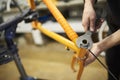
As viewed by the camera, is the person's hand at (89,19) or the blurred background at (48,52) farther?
the blurred background at (48,52)

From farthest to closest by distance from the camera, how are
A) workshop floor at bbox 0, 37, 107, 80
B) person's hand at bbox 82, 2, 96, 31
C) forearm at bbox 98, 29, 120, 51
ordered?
workshop floor at bbox 0, 37, 107, 80 < person's hand at bbox 82, 2, 96, 31 < forearm at bbox 98, 29, 120, 51

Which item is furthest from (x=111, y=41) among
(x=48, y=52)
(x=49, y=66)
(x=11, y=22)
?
(x=48, y=52)

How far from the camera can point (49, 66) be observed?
1.78m

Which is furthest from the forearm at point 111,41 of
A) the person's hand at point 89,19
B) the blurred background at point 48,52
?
the blurred background at point 48,52

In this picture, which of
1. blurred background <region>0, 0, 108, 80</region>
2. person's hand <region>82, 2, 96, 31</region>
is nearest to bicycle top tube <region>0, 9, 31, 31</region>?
blurred background <region>0, 0, 108, 80</region>

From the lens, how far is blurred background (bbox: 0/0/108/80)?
1.61 metres

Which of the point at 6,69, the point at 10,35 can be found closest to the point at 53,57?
the point at 6,69

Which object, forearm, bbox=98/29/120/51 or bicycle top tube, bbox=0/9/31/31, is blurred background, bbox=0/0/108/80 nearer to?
bicycle top tube, bbox=0/9/31/31

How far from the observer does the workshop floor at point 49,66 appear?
1.59m

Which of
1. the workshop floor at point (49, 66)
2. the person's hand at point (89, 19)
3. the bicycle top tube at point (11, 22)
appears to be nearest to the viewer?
the person's hand at point (89, 19)

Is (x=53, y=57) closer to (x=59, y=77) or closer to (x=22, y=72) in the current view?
(x=59, y=77)

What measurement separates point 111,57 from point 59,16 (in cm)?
37

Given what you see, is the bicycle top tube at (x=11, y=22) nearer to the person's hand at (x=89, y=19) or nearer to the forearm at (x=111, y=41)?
the person's hand at (x=89, y=19)

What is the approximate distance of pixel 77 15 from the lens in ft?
6.96
